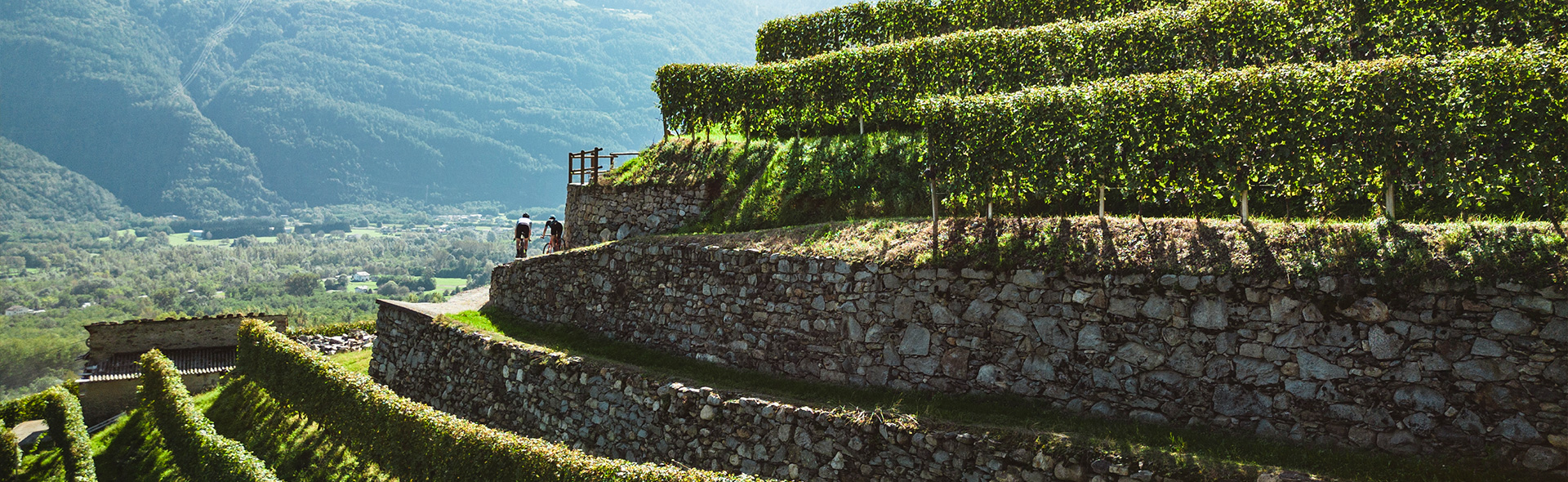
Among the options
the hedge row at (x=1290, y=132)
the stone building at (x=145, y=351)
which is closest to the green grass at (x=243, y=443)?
the stone building at (x=145, y=351)

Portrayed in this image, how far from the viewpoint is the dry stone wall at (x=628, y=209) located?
2294 centimetres

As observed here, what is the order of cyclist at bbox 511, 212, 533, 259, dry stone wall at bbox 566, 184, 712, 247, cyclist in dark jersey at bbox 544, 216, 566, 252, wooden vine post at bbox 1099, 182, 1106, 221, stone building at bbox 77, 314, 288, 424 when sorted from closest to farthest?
wooden vine post at bbox 1099, 182, 1106, 221 → dry stone wall at bbox 566, 184, 712, 247 → cyclist in dark jersey at bbox 544, 216, 566, 252 → cyclist at bbox 511, 212, 533, 259 → stone building at bbox 77, 314, 288, 424

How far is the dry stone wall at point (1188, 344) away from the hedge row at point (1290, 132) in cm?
242

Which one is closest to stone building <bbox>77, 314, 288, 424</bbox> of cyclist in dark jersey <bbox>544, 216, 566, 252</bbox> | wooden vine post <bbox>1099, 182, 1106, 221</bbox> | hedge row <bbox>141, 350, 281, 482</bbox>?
hedge row <bbox>141, 350, 281, 482</bbox>

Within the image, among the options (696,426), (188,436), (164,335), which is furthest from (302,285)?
(696,426)

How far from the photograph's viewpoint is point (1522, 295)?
951 cm

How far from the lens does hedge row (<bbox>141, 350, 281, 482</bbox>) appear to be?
1756cm

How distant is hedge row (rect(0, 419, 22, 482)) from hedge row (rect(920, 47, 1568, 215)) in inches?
1016

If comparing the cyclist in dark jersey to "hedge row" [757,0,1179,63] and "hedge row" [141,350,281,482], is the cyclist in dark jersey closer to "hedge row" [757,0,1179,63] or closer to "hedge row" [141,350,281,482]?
"hedge row" [141,350,281,482]

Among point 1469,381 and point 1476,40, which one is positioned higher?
point 1476,40

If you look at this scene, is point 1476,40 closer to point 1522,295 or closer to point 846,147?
point 1522,295

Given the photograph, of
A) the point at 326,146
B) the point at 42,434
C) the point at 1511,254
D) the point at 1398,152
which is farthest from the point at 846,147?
the point at 326,146

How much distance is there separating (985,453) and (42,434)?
30.4 m

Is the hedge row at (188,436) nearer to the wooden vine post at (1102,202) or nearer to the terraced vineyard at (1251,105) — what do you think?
the terraced vineyard at (1251,105)
